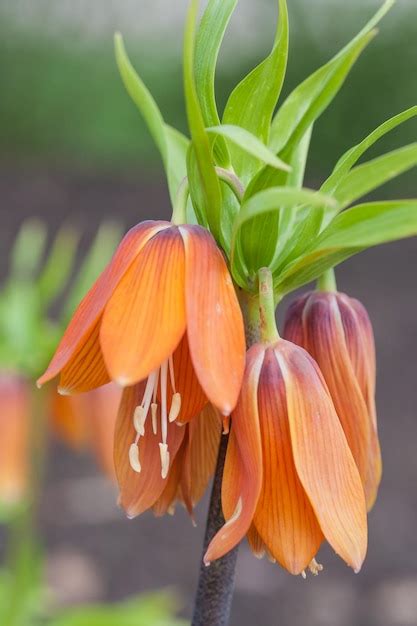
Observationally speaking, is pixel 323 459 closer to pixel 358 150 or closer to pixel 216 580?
pixel 216 580

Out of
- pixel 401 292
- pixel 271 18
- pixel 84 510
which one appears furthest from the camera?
pixel 271 18

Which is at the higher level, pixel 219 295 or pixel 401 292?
pixel 401 292

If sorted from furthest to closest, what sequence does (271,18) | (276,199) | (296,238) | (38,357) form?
(271,18) < (38,357) < (296,238) < (276,199)

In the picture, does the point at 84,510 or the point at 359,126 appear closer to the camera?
the point at 84,510

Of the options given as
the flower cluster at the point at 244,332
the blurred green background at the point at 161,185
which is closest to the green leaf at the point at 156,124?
the flower cluster at the point at 244,332

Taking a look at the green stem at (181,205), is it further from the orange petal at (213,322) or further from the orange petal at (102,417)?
the orange petal at (102,417)

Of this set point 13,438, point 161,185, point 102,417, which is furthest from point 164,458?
point 161,185

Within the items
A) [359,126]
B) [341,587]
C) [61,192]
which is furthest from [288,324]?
[61,192]

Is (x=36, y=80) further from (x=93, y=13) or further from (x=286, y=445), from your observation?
(x=286, y=445)
